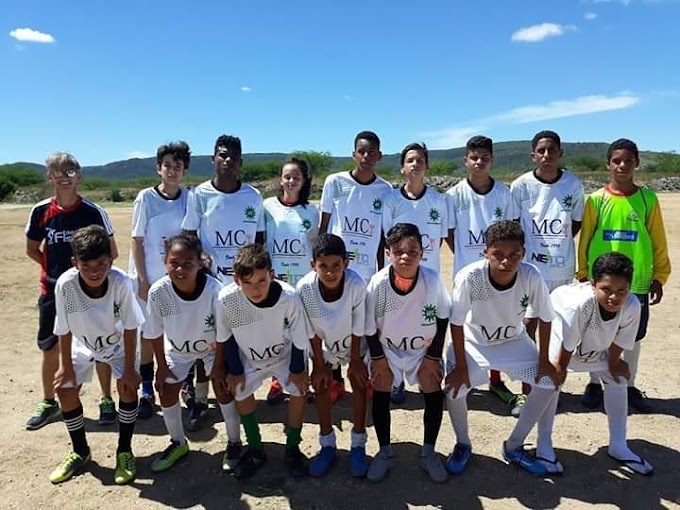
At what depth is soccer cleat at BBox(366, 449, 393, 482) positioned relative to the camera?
3.66m

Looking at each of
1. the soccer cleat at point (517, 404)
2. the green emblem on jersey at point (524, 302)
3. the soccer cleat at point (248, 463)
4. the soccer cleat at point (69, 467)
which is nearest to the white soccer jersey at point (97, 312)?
the soccer cleat at point (69, 467)

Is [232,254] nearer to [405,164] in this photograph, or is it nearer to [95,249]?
[95,249]

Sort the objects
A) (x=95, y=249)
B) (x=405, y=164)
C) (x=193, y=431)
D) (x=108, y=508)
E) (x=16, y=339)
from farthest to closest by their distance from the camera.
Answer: (x=16, y=339)
(x=405, y=164)
(x=193, y=431)
(x=95, y=249)
(x=108, y=508)

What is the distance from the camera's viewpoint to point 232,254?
4.61m

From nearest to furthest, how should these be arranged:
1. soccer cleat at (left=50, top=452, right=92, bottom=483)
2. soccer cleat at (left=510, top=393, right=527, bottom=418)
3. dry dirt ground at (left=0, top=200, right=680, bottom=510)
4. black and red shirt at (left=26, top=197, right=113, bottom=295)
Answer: dry dirt ground at (left=0, top=200, right=680, bottom=510) → soccer cleat at (left=50, top=452, right=92, bottom=483) → black and red shirt at (left=26, top=197, right=113, bottom=295) → soccer cleat at (left=510, top=393, right=527, bottom=418)

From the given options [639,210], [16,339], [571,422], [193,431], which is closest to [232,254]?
[193,431]

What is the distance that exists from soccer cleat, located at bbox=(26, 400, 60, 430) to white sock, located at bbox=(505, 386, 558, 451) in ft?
12.5

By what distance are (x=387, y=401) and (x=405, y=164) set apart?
86.5 inches

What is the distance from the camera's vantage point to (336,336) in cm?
388

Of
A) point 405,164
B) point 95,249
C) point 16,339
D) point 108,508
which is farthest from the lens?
point 16,339

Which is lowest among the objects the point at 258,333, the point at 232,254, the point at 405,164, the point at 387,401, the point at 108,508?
the point at 108,508

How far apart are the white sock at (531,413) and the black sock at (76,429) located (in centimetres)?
312

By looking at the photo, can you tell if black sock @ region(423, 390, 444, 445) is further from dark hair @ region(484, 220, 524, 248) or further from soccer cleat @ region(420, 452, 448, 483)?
dark hair @ region(484, 220, 524, 248)

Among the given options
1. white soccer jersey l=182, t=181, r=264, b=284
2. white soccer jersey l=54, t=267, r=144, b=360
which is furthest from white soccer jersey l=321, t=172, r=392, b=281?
white soccer jersey l=54, t=267, r=144, b=360
